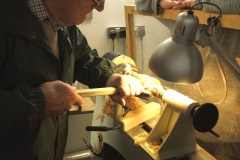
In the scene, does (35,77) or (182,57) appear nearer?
(182,57)

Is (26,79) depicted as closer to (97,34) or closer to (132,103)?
(132,103)

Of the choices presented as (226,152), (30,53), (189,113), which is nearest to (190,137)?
(189,113)

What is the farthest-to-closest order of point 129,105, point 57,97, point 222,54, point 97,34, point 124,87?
point 97,34 < point 129,105 < point 124,87 < point 57,97 < point 222,54

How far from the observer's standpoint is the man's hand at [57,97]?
2.58 feet

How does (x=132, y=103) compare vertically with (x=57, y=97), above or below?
below

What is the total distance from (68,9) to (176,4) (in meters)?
0.52

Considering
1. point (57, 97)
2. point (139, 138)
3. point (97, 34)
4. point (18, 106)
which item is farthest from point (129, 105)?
point (97, 34)

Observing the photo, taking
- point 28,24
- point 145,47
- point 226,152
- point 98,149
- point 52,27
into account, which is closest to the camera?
point 28,24

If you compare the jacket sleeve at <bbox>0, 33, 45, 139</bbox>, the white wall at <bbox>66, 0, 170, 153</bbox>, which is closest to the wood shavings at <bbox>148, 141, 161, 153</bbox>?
the jacket sleeve at <bbox>0, 33, 45, 139</bbox>

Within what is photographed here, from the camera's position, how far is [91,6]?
0.88 meters

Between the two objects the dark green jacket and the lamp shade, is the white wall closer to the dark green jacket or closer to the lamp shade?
the dark green jacket

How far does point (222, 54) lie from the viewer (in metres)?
0.68

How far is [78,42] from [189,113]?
0.58 m

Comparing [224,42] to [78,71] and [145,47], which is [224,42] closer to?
[78,71]
